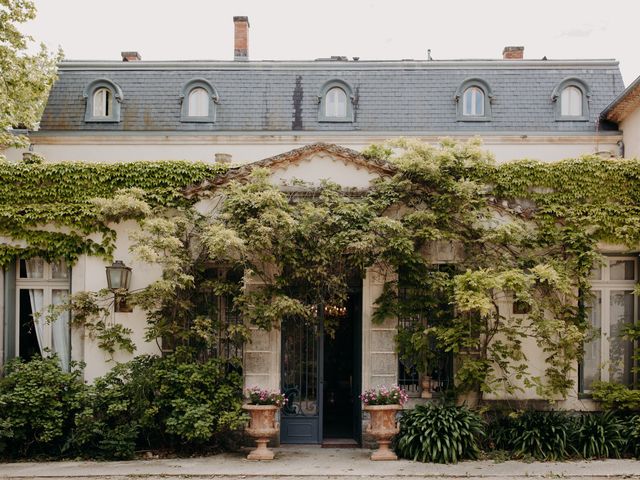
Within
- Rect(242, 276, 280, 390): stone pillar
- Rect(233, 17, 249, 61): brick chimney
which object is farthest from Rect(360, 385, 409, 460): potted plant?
Rect(233, 17, 249, 61): brick chimney

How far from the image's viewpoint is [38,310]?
1160 cm

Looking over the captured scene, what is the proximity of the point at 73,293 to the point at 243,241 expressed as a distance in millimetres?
3177

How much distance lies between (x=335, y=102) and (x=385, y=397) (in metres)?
10.5

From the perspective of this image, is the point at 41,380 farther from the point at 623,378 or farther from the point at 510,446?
the point at 623,378

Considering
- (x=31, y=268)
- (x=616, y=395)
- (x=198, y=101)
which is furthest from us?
(x=198, y=101)

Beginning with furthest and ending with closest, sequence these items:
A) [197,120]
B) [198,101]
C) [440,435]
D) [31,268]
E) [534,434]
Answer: [198,101]
[197,120]
[31,268]
[534,434]
[440,435]

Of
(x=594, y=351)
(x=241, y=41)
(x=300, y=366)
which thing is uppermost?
(x=241, y=41)

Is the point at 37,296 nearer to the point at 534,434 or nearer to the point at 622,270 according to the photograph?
the point at 534,434

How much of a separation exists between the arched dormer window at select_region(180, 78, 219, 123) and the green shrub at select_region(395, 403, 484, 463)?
438 inches

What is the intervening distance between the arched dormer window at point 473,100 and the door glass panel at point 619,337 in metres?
8.27

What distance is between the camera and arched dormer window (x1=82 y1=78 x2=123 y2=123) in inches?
746

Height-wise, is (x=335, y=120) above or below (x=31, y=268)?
above

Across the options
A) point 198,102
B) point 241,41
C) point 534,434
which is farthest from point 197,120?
point 534,434

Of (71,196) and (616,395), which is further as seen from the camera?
(71,196)
